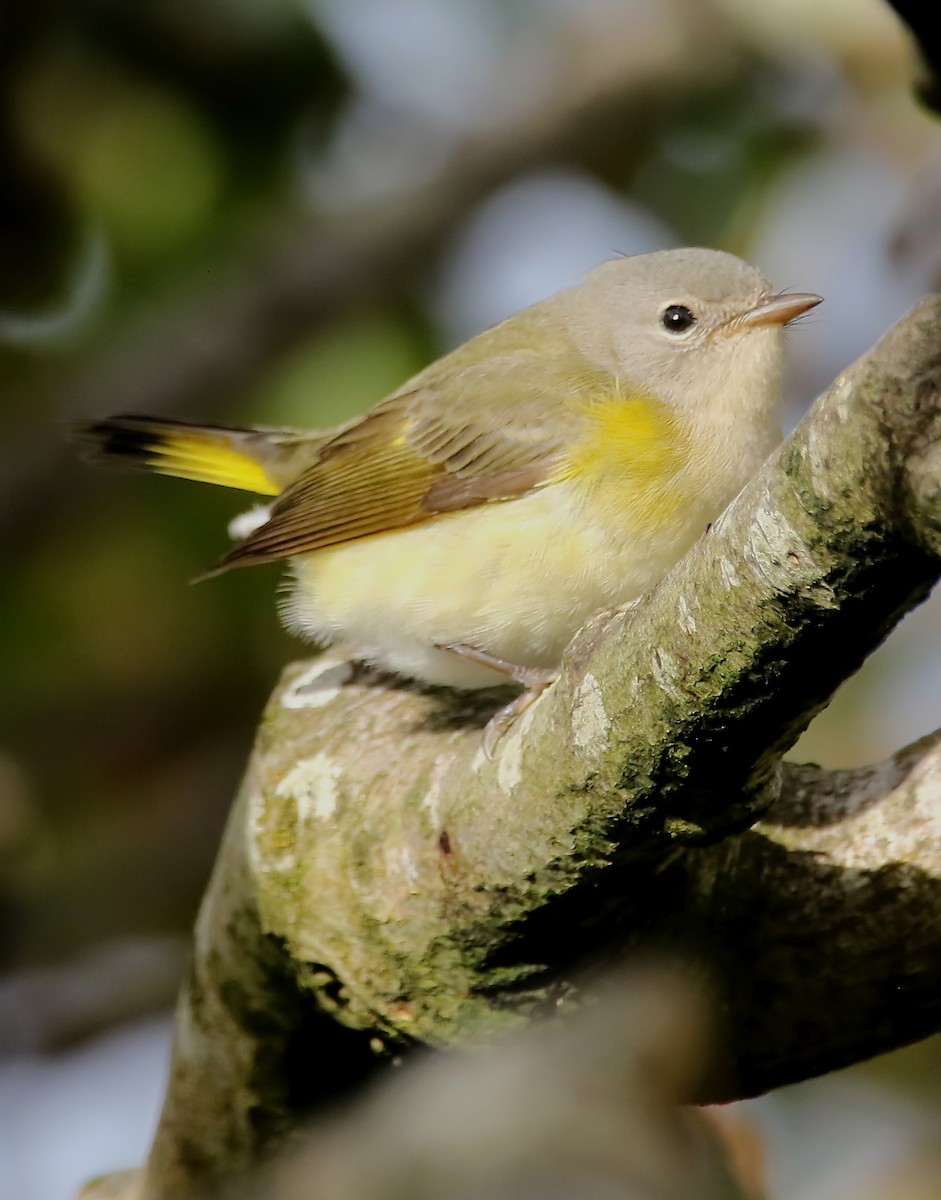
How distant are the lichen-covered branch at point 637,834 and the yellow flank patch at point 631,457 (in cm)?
58

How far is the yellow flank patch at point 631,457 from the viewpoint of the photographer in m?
3.26

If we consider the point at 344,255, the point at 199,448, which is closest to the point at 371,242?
the point at 344,255

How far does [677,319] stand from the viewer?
12.7 ft

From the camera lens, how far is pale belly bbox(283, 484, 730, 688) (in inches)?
127

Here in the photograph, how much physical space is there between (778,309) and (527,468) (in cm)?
72

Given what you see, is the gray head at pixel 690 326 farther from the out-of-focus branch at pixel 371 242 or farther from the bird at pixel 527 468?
the out-of-focus branch at pixel 371 242

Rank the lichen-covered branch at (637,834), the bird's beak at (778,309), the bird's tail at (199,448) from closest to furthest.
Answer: the lichen-covered branch at (637,834) → the bird's beak at (778,309) → the bird's tail at (199,448)

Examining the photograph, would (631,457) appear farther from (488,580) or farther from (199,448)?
(199,448)

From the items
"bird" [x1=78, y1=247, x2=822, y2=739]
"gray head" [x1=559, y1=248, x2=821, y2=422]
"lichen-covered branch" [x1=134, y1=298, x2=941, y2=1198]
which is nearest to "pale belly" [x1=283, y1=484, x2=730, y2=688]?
"bird" [x1=78, y1=247, x2=822, y2=739]

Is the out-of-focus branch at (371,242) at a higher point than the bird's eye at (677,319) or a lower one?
higher

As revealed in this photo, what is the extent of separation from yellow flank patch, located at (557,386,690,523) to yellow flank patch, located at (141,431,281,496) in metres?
1.20

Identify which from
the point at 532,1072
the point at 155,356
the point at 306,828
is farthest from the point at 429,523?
the point at 532,1072

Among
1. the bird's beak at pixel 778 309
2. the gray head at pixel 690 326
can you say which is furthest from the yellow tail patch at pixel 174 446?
the bird's beak at pixel 778 309

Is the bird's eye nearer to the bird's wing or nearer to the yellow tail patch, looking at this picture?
the bird's wing
